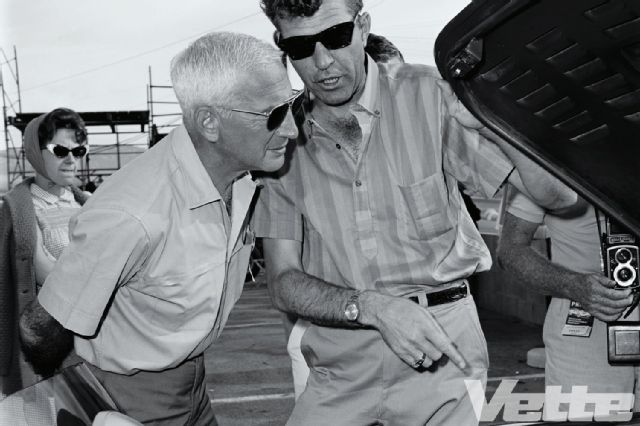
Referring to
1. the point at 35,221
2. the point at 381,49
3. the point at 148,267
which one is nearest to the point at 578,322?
the point at 148,267

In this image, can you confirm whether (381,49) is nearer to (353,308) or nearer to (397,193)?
(397,193)

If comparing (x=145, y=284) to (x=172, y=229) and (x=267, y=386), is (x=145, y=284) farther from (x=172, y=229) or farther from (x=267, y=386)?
(x=267, y=386)

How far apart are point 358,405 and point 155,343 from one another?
0.60 meters

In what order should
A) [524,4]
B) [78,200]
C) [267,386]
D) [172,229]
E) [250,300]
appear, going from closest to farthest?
[524,4]
[172,229]
[78,200]
[267,386]
[250,300]

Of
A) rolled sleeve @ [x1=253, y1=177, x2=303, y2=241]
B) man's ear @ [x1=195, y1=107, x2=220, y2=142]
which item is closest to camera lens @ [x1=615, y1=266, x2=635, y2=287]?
rolled sleeve @ [x1=253, y1=177, x2=303, y2=241]

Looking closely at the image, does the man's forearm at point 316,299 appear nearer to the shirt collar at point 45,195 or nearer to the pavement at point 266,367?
the shirt collar at point 45,195

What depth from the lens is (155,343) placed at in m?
2.21

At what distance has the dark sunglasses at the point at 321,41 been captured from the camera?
239 centimetres

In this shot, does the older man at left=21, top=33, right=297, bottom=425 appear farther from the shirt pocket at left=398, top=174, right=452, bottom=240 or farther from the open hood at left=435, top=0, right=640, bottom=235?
the open hood at left=435, top=0, right=640, bottom=235

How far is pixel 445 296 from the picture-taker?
2.40m

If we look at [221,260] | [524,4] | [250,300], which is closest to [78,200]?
[221,260]

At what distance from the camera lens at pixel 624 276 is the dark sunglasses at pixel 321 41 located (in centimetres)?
101

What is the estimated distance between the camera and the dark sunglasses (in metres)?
2.39

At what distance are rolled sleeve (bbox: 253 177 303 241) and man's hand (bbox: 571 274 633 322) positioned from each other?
0.94m
